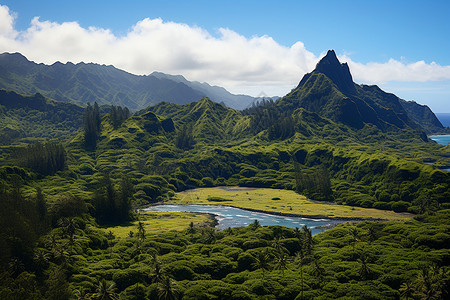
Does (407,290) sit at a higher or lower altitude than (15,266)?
lower

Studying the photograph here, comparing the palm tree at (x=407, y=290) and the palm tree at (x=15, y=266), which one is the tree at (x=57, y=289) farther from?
the palm tree at (x=407, y=290)

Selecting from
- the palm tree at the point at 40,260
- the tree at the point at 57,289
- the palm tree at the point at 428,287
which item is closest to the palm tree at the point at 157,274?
the tree at the point at 57,289

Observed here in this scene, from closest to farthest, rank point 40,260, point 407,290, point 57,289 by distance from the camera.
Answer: point 57,289 → point 407,290 → point 40,260

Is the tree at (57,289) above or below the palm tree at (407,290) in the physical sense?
above

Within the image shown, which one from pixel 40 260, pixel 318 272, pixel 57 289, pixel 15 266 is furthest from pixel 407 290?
pixel 15 266

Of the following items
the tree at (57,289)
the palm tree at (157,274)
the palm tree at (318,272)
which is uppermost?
the tree at (57,289)

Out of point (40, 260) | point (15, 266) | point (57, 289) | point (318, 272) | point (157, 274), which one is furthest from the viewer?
point (318, 272)

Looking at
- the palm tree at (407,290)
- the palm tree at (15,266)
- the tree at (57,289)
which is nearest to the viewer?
the tree at (57,289)

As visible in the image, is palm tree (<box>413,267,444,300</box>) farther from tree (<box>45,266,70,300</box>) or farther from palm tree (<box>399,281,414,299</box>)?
tree (<box>45,266,70,300</box>)

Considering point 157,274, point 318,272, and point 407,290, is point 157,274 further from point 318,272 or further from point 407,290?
point 407,290

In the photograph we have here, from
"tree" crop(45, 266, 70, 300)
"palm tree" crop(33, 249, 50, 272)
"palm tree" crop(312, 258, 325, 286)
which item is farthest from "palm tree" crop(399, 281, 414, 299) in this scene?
"palm tree" crop(33, 249, 50, 272)

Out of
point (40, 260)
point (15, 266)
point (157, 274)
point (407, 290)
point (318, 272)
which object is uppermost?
point (15, 266)

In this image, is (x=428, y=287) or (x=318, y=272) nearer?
(x=428, y=287)

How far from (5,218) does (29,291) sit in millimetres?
39006
